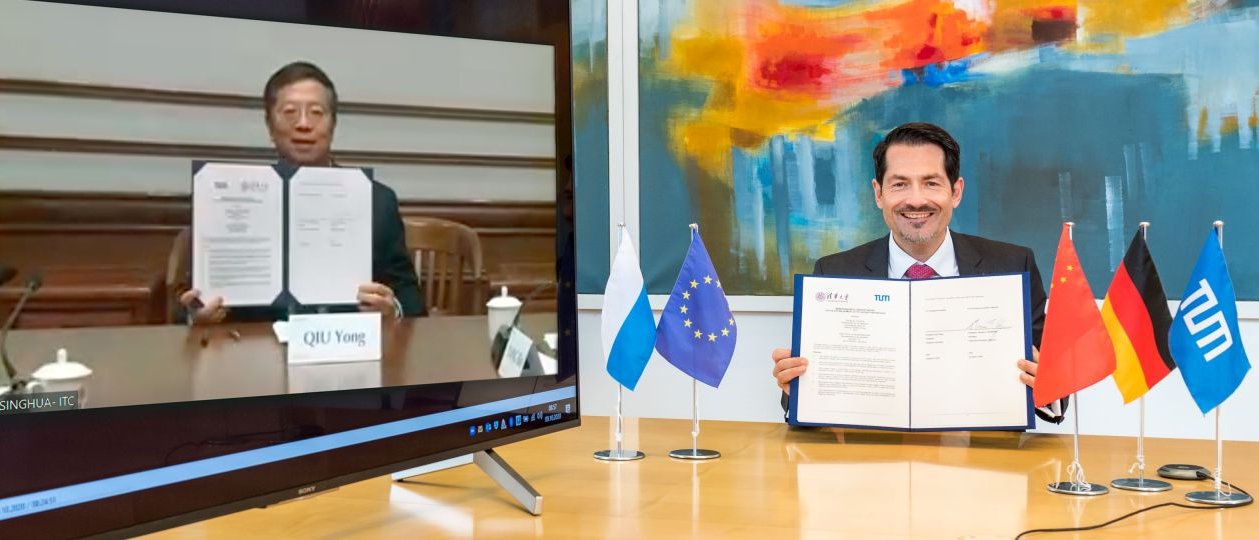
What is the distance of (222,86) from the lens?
0.95 meters

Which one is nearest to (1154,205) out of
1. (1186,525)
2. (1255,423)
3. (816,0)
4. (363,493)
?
(1255,423)

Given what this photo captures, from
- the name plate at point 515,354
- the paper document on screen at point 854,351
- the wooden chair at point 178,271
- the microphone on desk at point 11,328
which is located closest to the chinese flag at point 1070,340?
the paper document on screen at point 854,351

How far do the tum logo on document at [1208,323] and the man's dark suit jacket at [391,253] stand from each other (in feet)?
3.58

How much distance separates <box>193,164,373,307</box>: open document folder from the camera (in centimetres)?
93

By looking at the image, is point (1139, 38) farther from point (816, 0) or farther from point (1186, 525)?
point (1186, 525)

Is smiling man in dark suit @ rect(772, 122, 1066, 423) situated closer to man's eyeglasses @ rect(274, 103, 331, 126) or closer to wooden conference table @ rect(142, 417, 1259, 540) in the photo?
wooden conference table @ rect(142, 417, 1259, 540)

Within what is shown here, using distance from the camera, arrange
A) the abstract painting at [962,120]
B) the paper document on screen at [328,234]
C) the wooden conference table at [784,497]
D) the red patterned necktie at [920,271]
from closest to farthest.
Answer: the paper document on screen at [328,234]
the wooden conference table at [784,497]
the red patterned necktie at [920,271]
the abstract painting at [962,120]

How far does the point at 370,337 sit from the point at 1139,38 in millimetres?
2516

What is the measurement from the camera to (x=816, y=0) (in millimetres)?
3084

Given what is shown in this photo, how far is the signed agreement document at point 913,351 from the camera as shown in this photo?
5.72 feet

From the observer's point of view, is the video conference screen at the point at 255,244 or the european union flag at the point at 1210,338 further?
the european union flag at the point at 1210,338

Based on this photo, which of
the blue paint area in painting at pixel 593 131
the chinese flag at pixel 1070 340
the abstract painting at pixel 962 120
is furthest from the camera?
the blue paint area in painting at pixel 593 131

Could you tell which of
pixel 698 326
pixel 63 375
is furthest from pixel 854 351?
pixel 63 375

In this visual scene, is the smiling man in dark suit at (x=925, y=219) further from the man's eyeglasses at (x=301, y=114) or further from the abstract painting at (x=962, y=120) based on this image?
the man's eyeglasses at (x=301, y=114)
